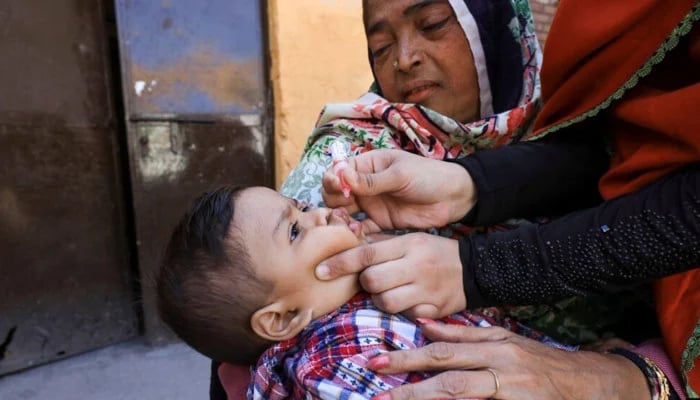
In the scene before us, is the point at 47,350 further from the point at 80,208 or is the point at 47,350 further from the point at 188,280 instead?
the point at 188,280

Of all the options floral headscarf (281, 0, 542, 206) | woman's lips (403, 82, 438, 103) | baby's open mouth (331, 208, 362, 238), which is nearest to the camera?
baby's open mouth (331, 208, 362, 238)

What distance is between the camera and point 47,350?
3150 millimetres

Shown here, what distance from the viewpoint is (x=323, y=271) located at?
1.05 m

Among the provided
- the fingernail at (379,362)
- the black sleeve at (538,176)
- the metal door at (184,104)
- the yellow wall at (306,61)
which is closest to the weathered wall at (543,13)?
the yellow wall at (306,61)

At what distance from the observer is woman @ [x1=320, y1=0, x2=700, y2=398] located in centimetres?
90

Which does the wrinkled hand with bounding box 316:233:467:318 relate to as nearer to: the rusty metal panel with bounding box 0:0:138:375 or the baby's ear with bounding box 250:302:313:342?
the baby's ear with bounding box 250:302:313:342

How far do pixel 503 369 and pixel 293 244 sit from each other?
19.3 inches

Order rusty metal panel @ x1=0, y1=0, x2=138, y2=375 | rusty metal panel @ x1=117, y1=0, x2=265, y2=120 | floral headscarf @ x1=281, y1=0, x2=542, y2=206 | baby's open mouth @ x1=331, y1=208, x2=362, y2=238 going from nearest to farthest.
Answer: baby's open mouth @ x1=331, y1=208, x2=362, y2=238, floral headscarf @ x1=281, y1=0, x2=542, y2=206, rusty metal panel @ x1=0, y1=0, x2=138, y2=375, rusty metal panel @ x1=117, y1=0, x2=265, y2=120

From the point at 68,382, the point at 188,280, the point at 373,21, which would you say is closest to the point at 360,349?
the point at 188,280

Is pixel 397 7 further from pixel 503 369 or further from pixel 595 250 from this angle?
pixel 503 369

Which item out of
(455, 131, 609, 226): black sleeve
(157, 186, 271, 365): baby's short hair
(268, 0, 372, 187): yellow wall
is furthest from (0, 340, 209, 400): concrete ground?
(455, 131, 609, 226): black sleeve

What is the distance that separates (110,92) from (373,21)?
2.28 meters

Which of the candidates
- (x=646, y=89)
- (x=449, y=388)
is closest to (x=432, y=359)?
(x=449, y=388)

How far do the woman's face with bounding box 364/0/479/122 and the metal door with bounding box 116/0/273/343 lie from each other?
194cm
